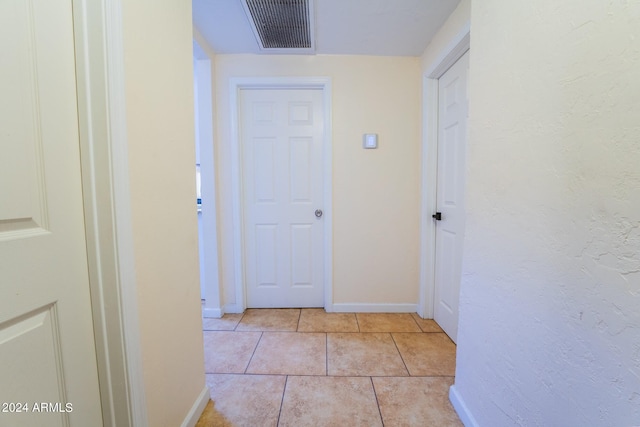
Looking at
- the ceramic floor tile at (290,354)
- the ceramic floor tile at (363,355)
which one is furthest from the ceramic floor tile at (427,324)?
the ceramic floor tile at (290,354)

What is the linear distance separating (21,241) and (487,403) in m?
1.68

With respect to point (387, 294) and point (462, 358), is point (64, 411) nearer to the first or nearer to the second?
point (462, 358)

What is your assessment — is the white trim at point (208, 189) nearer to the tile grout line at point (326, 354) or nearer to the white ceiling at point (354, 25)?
the white ceiling at point (354, 25)

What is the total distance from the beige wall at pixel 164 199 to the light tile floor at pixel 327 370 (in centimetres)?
33

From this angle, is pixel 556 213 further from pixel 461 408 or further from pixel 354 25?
pixel 354 25

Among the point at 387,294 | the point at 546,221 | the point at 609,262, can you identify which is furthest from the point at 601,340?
the point at 387,294

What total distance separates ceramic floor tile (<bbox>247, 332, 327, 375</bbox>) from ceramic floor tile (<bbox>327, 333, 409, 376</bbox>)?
0.24 ft

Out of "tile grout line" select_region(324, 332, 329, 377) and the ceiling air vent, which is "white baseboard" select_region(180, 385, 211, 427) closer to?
"tile grout line" select_region(324, 332, 329, 377)

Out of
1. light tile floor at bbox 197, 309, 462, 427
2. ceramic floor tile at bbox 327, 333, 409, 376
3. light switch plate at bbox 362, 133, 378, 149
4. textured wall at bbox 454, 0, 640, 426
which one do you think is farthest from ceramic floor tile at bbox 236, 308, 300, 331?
light switch plate at bbox 362, 133, 378, 149

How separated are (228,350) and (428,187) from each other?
2.03 meters

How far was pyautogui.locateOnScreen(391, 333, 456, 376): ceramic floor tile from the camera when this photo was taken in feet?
5.17

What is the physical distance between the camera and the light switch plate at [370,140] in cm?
222

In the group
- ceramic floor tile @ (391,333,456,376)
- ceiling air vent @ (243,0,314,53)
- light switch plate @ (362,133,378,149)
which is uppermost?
ceiling air vent @ (243,0,314,53)

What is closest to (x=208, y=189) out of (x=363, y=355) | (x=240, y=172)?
(x=240, y=172)
